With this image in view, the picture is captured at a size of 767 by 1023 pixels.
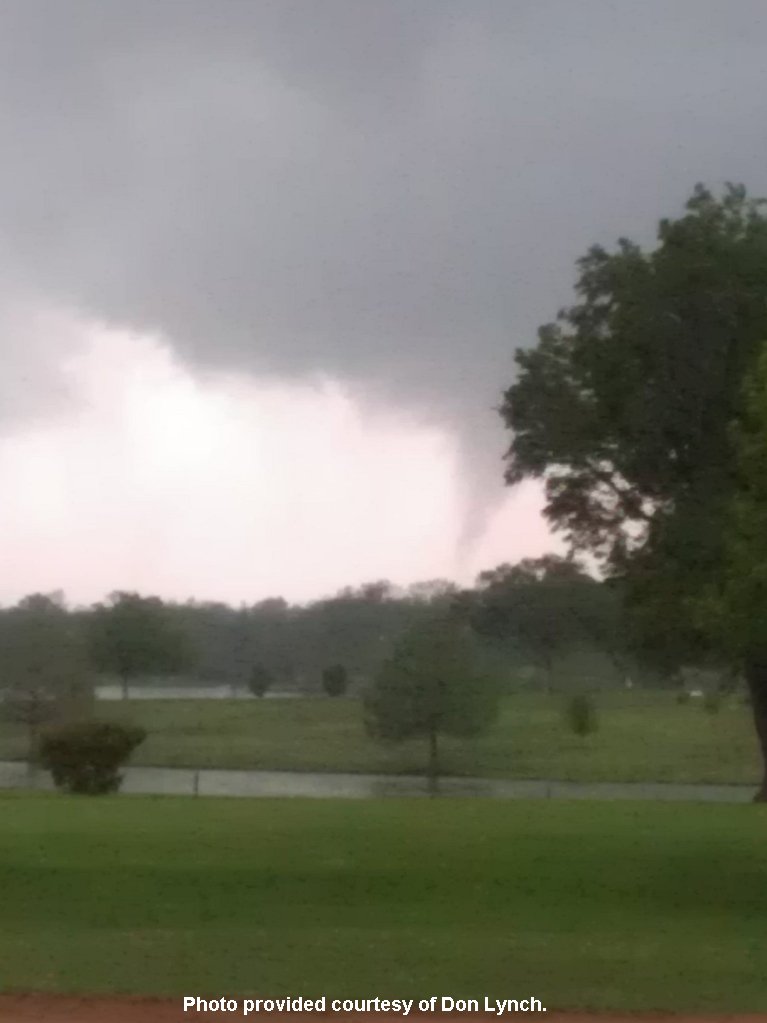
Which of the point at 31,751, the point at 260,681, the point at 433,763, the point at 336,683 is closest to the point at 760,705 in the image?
the point at 433,763

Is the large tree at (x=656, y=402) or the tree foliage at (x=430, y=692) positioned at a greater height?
the large tree at (x=656, y=402)

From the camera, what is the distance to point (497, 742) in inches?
1549

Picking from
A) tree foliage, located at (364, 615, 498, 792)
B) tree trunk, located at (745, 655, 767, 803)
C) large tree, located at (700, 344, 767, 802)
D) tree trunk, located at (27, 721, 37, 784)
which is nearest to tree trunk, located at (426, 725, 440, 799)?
tree foliage, located at (364, 615, 498, 792)

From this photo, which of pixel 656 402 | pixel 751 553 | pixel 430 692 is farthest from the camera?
pixel 430 692

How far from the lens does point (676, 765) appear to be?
40.0 metres

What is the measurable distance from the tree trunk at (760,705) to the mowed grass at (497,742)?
173 centimetres

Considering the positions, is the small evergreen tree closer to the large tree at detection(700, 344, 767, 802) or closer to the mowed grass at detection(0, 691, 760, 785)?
the mowed grass at detection(0, 691, 760, 785)

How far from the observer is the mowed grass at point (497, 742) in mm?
38531

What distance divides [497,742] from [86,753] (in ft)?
32.9

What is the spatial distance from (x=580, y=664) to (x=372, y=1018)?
1167 inches

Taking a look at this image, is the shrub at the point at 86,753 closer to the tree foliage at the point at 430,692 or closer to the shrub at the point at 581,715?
the tree foliage at the point at 430,692

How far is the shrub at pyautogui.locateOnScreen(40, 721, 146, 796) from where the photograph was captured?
35.9 metres

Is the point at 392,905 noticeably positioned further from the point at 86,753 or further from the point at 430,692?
the point at 430,692

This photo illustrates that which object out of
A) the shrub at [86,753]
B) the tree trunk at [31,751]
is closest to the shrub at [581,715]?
the shrub at [86,753]
